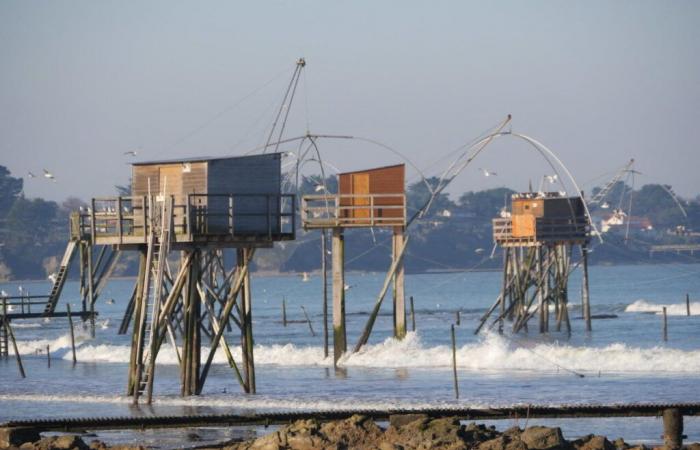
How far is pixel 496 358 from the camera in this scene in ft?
167

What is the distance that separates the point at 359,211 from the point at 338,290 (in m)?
3.65

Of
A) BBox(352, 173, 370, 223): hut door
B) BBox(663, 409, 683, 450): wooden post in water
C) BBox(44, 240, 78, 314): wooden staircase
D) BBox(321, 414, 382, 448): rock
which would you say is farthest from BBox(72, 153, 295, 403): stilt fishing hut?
BBox(44, 240, 78, 314): wooden staircase

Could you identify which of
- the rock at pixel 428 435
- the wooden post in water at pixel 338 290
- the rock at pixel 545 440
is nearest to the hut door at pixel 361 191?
the wooden post in water at pixel 338 290

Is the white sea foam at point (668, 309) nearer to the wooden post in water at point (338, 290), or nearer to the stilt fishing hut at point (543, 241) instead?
the stilt fishing hut at point (543, 241)

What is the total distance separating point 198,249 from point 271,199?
104 inches

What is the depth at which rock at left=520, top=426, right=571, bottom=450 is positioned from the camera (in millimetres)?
26625

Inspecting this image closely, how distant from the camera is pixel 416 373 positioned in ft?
157

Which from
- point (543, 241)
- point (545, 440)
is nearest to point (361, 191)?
point (543, 241)

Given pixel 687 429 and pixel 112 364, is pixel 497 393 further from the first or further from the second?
pixel 112 364

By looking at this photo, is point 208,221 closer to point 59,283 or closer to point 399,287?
point 399,287

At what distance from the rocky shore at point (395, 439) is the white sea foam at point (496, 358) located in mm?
19846

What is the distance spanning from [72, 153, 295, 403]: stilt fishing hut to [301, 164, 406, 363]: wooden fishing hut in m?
9.25

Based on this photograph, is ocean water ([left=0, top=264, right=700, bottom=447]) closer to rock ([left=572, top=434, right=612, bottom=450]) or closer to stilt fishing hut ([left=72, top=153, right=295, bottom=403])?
stilt fishing hut ([left=72, top=153, right=295, bottom=403])

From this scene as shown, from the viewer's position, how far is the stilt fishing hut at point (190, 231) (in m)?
37.8
